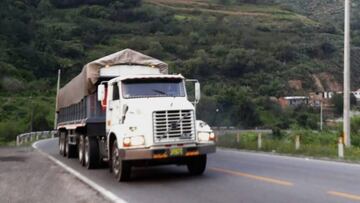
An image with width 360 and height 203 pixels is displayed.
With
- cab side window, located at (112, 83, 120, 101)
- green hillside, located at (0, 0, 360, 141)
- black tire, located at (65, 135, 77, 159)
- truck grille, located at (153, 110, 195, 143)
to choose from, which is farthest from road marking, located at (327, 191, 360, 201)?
green hillside, located at (0, 0, 360, 141)

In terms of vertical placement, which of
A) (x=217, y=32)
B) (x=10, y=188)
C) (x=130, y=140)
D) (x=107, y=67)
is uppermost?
(x=217, y=32)

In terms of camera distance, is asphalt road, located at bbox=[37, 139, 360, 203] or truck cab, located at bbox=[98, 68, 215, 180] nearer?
asphalt road, located at bbox=[37, 139, 360, 203]

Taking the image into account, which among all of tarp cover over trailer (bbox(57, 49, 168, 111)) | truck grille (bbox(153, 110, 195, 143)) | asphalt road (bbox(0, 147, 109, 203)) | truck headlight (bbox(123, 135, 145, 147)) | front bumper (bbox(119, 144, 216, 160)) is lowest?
asphalt road (bbox(0, 147, 109, 203))

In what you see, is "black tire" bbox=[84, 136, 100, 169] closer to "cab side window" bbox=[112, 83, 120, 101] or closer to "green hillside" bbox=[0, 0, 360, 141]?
"cab side window" bbox=[112, 83, 120, 101]

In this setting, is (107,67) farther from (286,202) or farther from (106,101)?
(286,202)

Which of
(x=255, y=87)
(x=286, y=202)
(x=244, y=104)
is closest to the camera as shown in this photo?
(x=286, y=202)

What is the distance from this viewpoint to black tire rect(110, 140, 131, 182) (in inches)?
551

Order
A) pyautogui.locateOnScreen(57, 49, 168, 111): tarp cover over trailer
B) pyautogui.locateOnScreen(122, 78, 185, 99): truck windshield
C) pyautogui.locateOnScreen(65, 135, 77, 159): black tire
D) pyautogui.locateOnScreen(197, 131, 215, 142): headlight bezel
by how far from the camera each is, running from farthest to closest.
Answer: pyautogui.locateOnScreen(65, 135, 77, 159): black tire, pyautogui.locateOnScreen(57, 49, 168, 111): tarp cover over trailer, pyautogui.locateOnScreen(122, 78, 185, 99): truck windshield, pyautogui.locateOnScreen(197, 131, 215, 142): headlight bezel

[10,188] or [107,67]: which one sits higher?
[107,67]

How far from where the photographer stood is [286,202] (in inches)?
391

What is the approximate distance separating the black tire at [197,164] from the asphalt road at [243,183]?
206mm

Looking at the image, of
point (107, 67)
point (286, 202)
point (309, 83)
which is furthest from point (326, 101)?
point (286, 202)

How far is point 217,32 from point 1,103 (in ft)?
208

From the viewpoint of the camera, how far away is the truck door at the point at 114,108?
14890 millimetres
